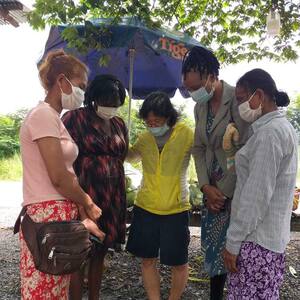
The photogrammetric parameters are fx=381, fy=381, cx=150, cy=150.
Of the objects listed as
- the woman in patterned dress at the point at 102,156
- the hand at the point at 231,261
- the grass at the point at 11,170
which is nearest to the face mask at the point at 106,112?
the woman in patterned dress at the point at 102,156

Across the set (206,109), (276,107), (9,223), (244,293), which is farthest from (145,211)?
(9,223)

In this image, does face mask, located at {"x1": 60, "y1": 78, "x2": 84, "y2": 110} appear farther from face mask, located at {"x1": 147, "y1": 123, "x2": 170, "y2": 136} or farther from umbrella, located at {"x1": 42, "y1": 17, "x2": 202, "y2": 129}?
umbrella, located at {"x1": 42, "y1": 17, "x2": 202, "y2": 129}

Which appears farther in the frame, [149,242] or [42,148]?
[149,242]

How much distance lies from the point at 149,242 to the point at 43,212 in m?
1.07

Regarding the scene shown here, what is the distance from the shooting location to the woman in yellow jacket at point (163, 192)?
2658mm

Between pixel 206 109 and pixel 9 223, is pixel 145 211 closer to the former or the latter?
pixel 206 109

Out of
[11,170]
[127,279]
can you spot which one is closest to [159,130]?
[127,279]

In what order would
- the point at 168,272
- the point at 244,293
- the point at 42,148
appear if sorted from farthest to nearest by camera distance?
the point at 168,272, the point at 244,293, the point at 42,148

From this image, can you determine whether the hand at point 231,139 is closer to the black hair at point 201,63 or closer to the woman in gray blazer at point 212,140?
the woman in gray blazer at point 212,140

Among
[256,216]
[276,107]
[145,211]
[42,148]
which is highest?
[276,107]

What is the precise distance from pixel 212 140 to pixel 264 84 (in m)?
0.63

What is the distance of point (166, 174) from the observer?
2.67 metres

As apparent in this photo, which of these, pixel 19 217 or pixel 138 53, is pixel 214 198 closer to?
pixel 19 217

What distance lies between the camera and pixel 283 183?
1.82 metres
